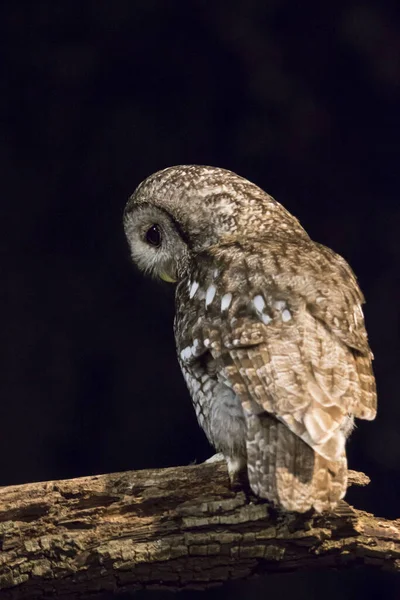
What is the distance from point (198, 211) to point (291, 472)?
88 cm

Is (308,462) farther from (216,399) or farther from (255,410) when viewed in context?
(216,399)

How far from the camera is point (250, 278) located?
7.54 ft

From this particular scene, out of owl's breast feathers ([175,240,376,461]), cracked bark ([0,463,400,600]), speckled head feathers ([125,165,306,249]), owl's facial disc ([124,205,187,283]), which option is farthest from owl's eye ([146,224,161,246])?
cracked bark ([0,463,400,600])

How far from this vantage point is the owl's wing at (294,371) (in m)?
2.02

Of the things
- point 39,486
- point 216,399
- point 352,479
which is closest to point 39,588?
point 39,486

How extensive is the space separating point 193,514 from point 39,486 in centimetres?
36

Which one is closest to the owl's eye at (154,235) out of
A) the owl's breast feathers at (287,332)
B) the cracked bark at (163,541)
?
the owl's breast feathers at (287,332)

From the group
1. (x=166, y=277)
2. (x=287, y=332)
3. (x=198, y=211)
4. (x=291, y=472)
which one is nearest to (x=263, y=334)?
(x=287, y=332)

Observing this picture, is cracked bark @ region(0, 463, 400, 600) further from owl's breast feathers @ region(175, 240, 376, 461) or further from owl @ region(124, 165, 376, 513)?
owl's breast feathers @ region(175, 240, 376, 461)

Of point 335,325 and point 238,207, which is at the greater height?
point 238,207

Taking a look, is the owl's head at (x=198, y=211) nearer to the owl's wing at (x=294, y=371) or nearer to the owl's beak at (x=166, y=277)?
the owl's beak at (x=166, y=277)

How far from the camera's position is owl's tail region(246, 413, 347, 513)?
6.64ft

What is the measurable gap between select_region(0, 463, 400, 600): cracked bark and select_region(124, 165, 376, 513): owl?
4.4 inches

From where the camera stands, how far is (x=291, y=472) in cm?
203
